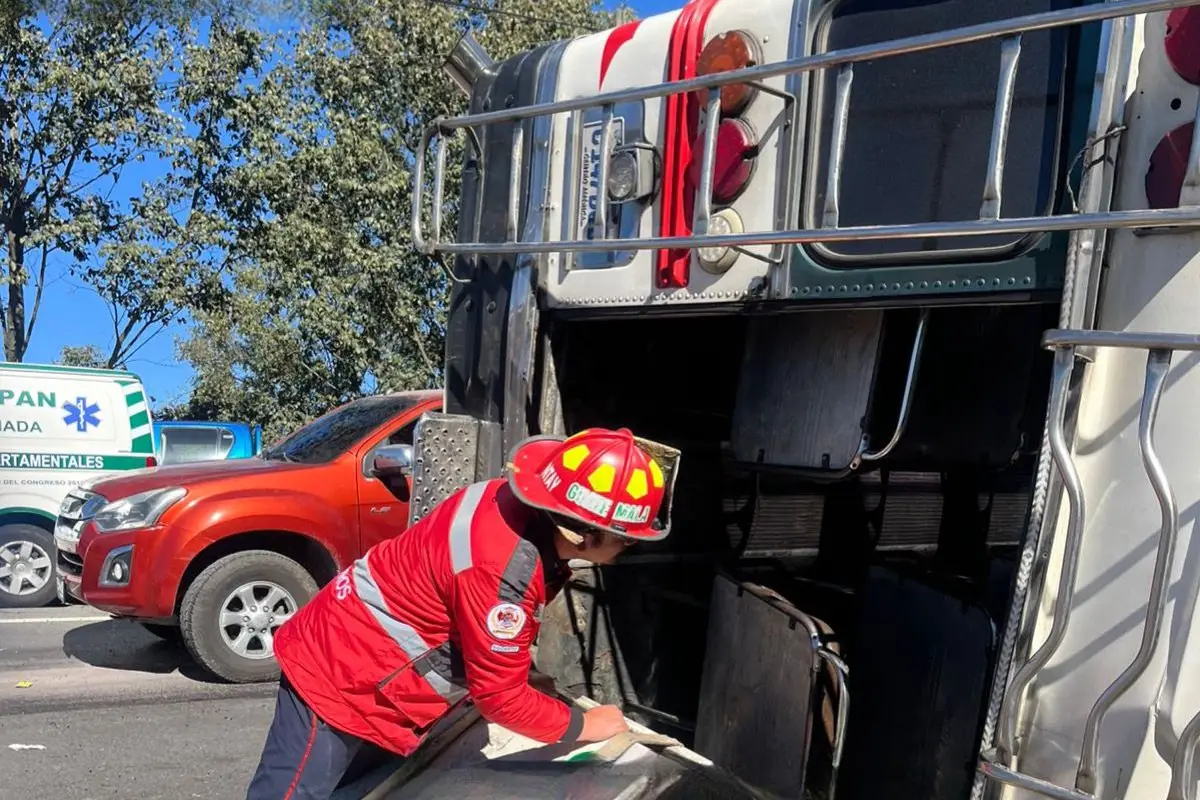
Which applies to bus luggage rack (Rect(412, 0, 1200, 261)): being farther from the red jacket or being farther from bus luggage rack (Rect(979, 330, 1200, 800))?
the red jacket

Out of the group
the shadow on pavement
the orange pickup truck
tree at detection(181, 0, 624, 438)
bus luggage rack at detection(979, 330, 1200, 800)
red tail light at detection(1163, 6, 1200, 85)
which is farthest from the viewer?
tree at detection(181, 0, 624, 438)

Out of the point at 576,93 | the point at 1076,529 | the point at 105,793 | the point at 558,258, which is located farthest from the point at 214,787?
the point at 1076,529

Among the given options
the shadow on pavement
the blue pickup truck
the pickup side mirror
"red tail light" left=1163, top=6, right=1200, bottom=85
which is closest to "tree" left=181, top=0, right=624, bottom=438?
the blue pickup truck

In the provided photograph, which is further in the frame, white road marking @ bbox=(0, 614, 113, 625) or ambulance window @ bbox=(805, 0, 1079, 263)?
white road marking @ bbox=(0, 614, 113, 625)

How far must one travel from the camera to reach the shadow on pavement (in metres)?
7.47

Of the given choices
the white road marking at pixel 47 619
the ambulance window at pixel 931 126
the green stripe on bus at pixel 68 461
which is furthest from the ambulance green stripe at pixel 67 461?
the ambulance window at pixel 931 126

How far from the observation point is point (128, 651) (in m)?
8.00

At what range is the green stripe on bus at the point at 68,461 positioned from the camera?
982 centimetres

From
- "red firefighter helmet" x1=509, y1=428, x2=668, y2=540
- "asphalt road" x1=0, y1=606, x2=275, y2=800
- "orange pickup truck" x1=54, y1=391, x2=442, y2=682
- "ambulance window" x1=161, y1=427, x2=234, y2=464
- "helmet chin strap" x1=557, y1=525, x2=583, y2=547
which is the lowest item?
"asphalt road" x1=0, y1=606, x2=275, y2=800

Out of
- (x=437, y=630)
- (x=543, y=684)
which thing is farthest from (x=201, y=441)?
(x=437, y=630)

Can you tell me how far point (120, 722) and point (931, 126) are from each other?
5.56 metres

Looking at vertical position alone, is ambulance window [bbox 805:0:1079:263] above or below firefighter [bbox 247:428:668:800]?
above

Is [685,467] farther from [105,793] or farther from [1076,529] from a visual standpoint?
[105,793]

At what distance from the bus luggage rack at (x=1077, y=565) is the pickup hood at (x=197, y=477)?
20.5ft
